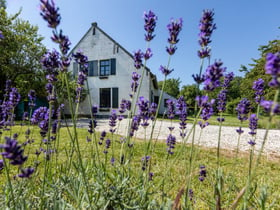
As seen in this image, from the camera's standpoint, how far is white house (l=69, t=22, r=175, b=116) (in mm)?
15430

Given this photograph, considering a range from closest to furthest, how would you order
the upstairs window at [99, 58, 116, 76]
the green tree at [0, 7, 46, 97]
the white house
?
the green tree at [0, 7, 46, 97], the white house, the upstairs window at [99, 58, 116, 76]

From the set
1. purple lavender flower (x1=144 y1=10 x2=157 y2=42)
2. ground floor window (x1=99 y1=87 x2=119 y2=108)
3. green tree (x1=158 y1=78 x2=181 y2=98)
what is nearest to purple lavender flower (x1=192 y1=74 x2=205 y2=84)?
purple lavender flower (x1=144 y1=10 x2=157 y2=42)

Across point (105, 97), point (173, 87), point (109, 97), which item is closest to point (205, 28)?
point (109, 97)

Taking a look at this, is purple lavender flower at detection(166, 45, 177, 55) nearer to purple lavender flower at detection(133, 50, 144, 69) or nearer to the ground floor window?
purple lavender flower at detection(133, 50, 144, 69)

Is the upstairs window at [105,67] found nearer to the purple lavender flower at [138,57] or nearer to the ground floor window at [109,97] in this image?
the ground floor window at [109,97]

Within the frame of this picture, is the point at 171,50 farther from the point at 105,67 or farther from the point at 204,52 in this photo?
the point at 105,67

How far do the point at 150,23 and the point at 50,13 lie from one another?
97 cm

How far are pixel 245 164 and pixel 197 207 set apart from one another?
223 centimetres

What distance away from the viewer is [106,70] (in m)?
16.3

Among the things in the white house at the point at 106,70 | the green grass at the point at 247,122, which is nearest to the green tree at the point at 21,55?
the white house at the point at 106,70

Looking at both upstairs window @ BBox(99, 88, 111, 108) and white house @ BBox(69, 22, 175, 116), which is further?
upstairs window @ BBox(99, 88, 111, 108)

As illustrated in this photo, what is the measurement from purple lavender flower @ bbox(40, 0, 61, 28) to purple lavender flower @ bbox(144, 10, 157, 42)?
0.92 metres

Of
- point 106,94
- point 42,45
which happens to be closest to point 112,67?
point 106,94

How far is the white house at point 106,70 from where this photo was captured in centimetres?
1543
